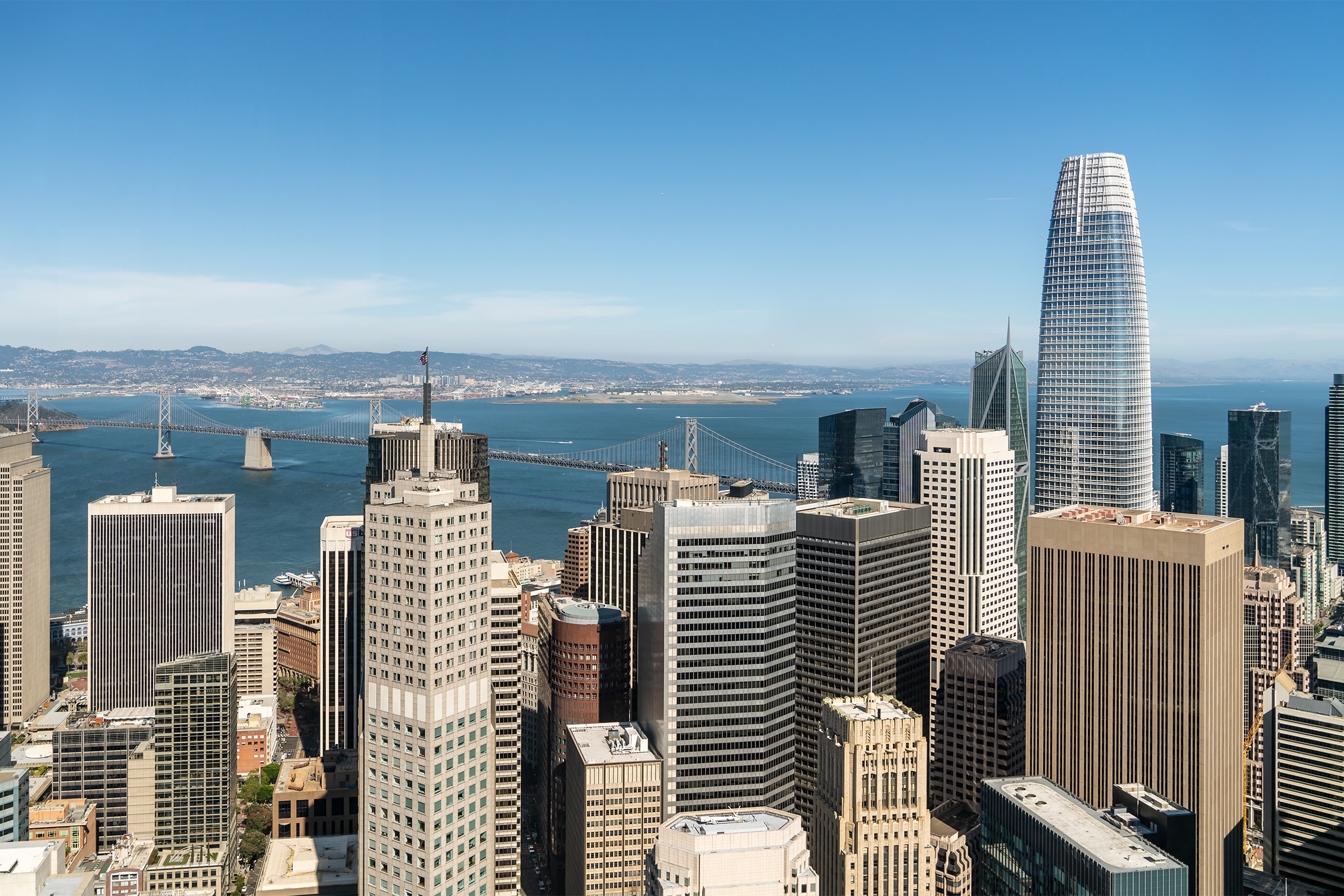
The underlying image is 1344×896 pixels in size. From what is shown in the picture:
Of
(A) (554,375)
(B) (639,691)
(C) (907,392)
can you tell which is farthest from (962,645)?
(C) (907,392)

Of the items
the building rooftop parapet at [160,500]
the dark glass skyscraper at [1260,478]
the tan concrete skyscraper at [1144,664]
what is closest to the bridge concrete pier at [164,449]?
the building rooftop parapet at [160,500]

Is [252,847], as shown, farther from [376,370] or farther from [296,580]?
[376,370]

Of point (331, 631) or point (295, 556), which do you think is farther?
point (295, 556)

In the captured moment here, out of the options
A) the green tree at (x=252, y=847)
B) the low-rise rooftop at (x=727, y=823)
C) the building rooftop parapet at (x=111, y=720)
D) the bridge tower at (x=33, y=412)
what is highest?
the bridge tower at (x=33, y=412)

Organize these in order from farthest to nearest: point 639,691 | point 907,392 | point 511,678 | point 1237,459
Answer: point 907,392, point 1237,459, point 639,691, point 511,678

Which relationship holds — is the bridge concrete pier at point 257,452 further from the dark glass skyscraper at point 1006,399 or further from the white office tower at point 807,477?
the dark glass skyscraper at point 1006,399

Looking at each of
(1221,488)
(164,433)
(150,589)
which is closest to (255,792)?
(150,589)

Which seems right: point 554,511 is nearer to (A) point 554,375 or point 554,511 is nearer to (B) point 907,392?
(A) point 554,375
